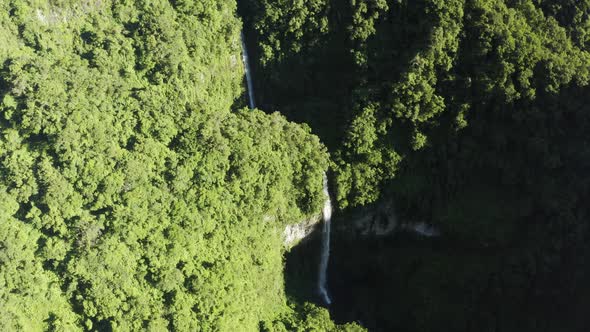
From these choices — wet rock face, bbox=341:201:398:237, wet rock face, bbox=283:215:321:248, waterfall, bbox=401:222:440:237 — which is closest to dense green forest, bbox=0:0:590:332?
wet rock face, bbox=341:201:398:237

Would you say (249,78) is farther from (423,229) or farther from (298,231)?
(423,229)

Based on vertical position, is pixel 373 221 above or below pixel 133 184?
above

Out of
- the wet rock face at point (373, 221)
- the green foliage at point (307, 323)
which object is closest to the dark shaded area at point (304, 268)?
the green foliage at point (307, 323)

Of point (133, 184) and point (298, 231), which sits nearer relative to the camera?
point (133, 184)

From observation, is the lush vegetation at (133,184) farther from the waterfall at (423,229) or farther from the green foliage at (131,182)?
the waterfall at (423,229)

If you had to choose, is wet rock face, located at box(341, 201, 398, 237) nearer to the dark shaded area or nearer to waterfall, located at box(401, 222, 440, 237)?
waterfall, located at box(401, 222, 440, 237)

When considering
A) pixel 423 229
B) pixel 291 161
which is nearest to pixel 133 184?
pixel 291 161

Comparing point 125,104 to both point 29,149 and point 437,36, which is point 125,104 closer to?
point 29,149
